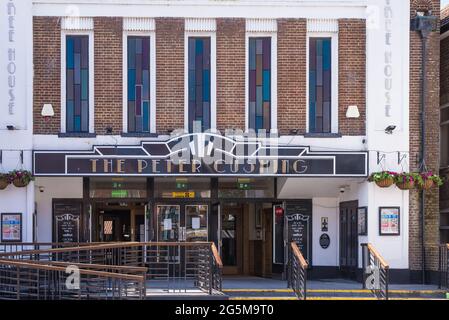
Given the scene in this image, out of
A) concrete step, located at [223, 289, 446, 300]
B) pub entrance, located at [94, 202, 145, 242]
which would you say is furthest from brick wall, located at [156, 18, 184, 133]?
concrete step, located at [223, 289, 446, 300]

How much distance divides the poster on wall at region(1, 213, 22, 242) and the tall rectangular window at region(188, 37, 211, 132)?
500 centimetres

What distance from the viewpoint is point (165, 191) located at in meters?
20.0

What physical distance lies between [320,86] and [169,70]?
3919mm

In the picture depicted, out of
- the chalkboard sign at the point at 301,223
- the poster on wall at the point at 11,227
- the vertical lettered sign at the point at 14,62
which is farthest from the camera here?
the chalkboard sign at the point at 301,223

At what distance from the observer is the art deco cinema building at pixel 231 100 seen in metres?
18.6

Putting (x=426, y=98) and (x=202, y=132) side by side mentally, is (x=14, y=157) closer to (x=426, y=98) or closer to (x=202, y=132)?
(x=202, y=132)

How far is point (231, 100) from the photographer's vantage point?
63.0 ft

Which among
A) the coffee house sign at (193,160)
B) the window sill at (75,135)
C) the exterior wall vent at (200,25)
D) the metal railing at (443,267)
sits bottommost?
the metal railing at (443,267)

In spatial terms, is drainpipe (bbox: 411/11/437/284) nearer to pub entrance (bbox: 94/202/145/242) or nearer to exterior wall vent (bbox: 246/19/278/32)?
exterior wall vent (bbox: 246/19/278/32)

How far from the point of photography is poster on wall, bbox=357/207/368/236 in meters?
18.7

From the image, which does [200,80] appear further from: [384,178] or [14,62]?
[384,178]

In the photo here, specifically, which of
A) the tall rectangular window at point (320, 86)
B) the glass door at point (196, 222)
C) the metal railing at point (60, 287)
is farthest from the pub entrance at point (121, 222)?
the metal railing at point (60, 287)

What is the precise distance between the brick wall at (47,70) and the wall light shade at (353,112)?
24.1ft

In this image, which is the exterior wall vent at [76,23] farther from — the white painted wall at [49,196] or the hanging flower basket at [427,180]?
the hanging flower basket at [427,180]
